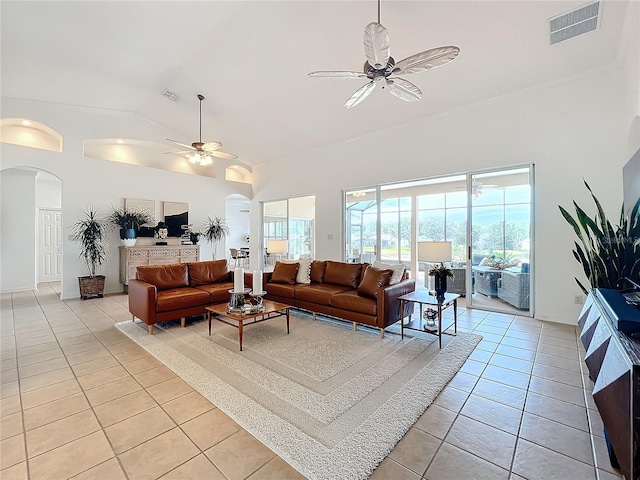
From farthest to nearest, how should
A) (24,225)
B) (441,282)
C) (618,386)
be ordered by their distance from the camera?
(24,225), (441,282), (618,386)

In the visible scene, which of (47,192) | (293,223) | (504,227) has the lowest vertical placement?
(504,227)

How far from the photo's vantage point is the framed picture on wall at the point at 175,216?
24.8 ft

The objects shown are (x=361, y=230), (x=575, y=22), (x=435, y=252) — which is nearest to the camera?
(x=575, y=22)

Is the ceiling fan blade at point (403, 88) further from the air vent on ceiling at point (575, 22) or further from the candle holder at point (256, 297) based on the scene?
the candle holder at point (256, 297)

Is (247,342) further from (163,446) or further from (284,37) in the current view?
(284,37)

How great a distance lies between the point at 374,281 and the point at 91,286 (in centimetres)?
606

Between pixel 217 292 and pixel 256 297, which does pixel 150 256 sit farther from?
pixel 256 297

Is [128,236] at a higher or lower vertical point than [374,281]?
higher

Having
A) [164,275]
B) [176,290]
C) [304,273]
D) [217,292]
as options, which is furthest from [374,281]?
[164,275]

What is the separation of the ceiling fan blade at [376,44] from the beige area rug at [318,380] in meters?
2.94

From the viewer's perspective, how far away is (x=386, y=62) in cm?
267

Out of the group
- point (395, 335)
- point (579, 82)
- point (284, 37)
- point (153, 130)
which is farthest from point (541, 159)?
point (153, 130)

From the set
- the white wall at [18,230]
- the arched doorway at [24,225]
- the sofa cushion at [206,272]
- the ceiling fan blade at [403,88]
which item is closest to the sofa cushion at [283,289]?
the sofa cushion at [206,272]

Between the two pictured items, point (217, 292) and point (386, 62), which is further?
point (217, 292)
